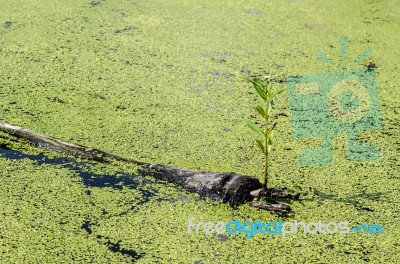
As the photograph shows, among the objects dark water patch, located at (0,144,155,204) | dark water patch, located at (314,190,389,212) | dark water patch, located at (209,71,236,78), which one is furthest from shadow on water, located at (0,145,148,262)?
dark water patch, located at (209,71,236,78)

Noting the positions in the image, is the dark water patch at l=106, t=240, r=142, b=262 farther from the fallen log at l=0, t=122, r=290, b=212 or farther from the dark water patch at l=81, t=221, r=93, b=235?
the fallen log at l=0, t=122, r=290, b=212

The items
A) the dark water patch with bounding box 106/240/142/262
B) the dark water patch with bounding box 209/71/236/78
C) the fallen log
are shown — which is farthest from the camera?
the dark water patch with bounding box 209/71/236/78

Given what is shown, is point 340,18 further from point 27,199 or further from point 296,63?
point 27,199

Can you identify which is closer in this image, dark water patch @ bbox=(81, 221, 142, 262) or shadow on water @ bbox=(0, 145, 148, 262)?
dark water patch @ bbox=(81, 221, 142, 262)

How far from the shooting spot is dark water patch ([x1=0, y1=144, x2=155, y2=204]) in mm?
2008

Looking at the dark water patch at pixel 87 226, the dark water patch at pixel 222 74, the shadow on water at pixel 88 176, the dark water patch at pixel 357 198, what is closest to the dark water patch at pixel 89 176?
the shadow on water at pixel 88 176

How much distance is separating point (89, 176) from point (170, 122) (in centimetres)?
44

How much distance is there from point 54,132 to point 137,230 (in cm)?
63

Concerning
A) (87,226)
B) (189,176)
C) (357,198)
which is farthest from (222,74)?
(87,226)

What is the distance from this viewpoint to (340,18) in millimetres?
3348

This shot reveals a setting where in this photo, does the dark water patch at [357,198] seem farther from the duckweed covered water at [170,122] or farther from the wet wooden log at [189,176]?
the wet wooden log at [189,176]

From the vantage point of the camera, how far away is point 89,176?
2.05 meters

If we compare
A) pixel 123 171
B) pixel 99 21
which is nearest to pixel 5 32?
pixel 99 21

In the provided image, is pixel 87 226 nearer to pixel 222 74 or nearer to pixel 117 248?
pixel 117 248
